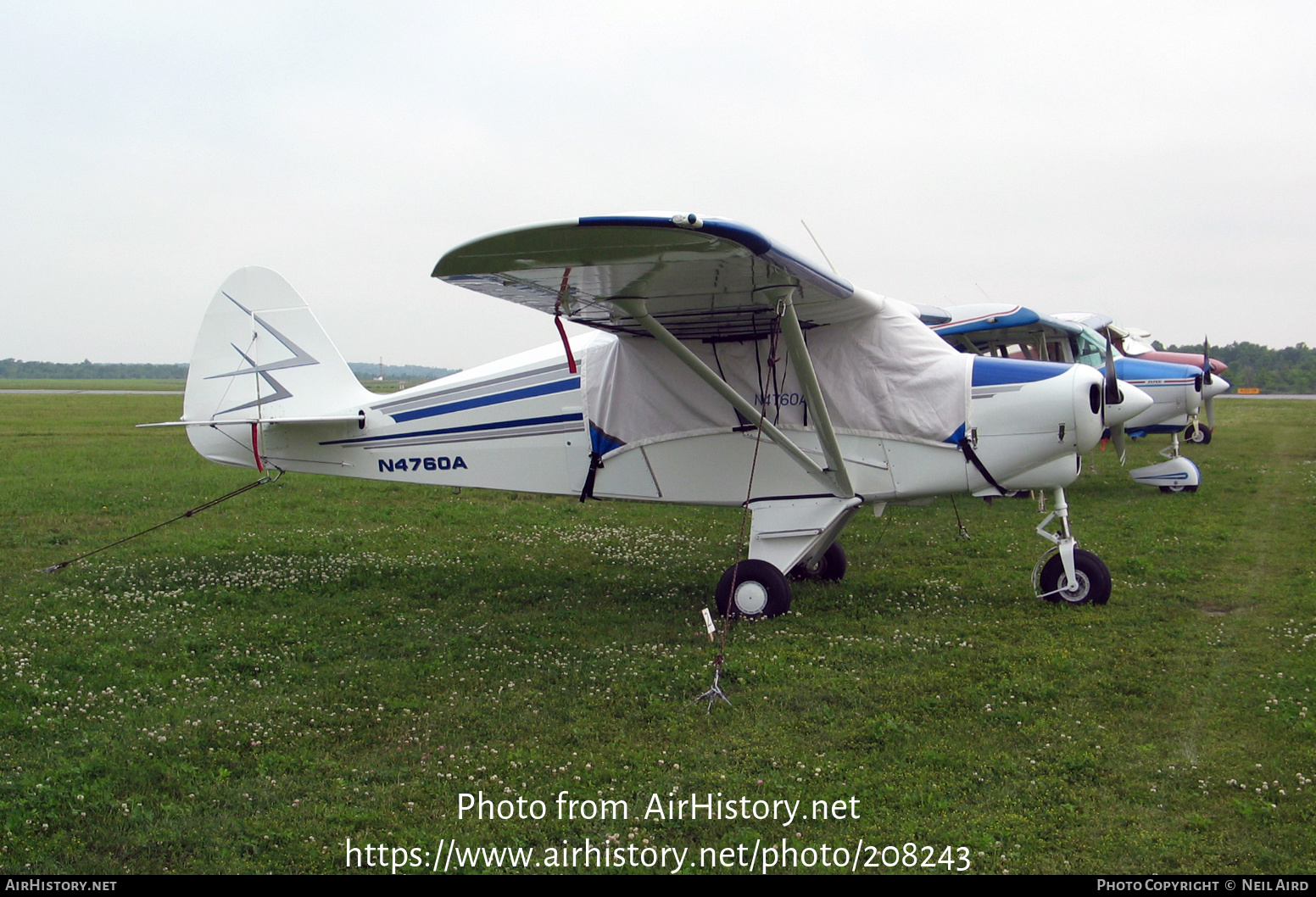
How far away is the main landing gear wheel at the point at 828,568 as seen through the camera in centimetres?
894

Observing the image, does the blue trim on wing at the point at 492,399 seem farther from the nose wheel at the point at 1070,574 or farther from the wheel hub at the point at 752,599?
the nose wheel at the point at 1070,574

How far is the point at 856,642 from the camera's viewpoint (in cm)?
656

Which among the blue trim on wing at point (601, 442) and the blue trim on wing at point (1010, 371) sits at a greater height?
the blue trim on wing at point (1010, 371)

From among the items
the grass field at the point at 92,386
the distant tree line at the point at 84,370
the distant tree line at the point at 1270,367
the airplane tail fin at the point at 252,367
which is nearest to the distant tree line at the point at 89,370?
the distant tree line at the point at 84,370

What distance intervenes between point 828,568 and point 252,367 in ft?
19.9

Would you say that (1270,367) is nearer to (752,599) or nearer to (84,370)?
(752,599)

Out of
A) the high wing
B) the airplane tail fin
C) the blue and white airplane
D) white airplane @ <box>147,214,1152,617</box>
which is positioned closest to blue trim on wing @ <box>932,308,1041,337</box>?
the blue and white airplane

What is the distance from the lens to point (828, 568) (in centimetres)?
896

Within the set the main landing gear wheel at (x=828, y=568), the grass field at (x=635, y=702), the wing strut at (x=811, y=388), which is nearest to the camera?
the grass field at (x=635, y=702)

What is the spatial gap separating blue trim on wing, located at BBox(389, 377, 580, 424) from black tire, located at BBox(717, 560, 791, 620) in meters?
2.25

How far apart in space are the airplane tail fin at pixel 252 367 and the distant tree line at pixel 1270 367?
6754 cm
